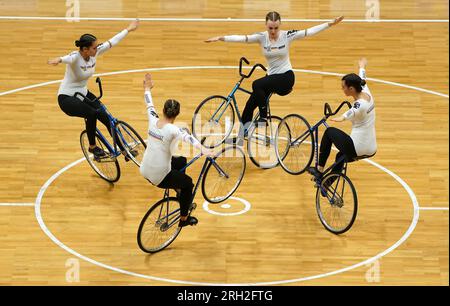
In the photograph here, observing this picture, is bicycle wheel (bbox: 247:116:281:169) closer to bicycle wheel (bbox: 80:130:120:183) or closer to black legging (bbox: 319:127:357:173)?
black legging (bbox: 319:127:357:173)

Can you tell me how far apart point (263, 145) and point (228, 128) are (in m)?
0.73

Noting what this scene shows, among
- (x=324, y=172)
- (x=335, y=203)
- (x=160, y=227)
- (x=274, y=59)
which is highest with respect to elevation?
(x=274, y=59)

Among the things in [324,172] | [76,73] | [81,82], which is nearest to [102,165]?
[81,82]

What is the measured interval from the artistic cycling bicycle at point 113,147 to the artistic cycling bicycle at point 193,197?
1.34 m

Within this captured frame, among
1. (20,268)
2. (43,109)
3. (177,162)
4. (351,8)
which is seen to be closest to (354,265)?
(177,162)

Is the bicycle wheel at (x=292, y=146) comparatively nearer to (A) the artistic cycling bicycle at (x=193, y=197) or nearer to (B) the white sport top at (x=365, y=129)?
(A) the artistic cycling bicycle at (x=193, y=197)

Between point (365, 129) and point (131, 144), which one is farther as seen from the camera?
point (131, 144)

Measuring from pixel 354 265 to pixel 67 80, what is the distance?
5.55m

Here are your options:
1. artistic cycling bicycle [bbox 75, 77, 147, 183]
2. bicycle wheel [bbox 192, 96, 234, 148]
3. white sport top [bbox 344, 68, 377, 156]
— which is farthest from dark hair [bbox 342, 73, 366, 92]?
artistic cycling bicycle [bbox 75, 77, 147, 183]

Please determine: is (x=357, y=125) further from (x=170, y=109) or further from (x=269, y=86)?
(x=170, y=109)

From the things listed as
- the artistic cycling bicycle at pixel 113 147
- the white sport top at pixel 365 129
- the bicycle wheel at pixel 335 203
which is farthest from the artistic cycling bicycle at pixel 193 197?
the white sport top at pixel 365 129

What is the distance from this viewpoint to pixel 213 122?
1731 centimetres

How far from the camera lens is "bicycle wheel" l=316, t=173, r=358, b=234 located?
1509cm
